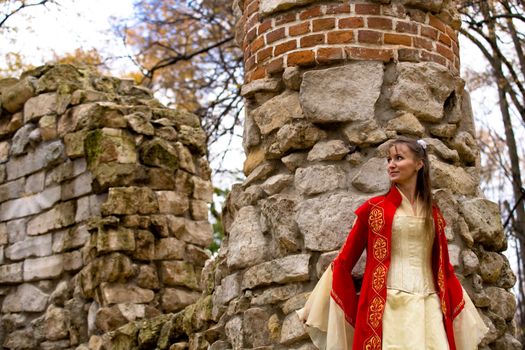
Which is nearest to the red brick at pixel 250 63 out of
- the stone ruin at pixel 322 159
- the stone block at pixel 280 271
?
the stone ruin at pixel 322 159

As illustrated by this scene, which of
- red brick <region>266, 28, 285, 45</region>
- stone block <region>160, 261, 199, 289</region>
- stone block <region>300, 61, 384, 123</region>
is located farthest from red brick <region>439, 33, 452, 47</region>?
stone block <region>160, 261, 199, 289</region>

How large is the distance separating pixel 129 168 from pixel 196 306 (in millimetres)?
2012

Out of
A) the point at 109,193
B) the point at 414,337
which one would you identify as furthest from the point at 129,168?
the point at 414,337

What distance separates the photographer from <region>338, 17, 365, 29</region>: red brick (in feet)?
14.5

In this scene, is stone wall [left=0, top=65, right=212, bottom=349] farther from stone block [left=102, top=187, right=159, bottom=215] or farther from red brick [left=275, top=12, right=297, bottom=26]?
red brick [left=275, top=12, right=297, bottom=26]

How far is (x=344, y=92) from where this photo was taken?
4.32 meters

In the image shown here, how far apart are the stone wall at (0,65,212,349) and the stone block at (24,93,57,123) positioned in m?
0.01

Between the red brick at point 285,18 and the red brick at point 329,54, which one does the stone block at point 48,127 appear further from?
the red brick at point 329,54

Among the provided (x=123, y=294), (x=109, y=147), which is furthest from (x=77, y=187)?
(x=123, y=294)

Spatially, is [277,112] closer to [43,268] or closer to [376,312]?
[376,312]

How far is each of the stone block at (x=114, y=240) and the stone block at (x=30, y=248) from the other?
0.87 meters

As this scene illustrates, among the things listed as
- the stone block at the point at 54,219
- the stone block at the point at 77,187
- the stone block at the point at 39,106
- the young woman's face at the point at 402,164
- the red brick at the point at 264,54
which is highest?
the stone block at the point at 39,106

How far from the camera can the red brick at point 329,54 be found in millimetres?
4383

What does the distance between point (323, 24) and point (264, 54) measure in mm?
405
